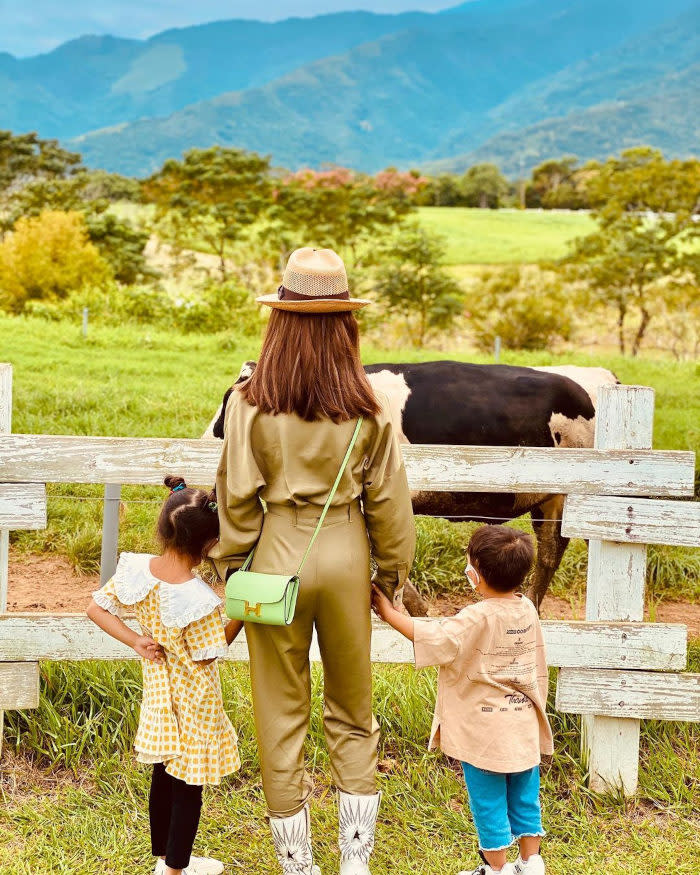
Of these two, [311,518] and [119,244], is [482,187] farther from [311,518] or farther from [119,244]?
[311,518]

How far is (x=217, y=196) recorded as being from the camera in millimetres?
34781

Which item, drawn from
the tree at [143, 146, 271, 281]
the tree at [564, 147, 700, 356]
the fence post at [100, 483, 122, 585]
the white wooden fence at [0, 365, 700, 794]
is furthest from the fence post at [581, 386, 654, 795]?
the tree at [143, 146, 271, 281]

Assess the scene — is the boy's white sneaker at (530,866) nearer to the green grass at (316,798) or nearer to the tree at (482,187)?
the green grass at (316,798)

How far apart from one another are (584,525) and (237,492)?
156 centimetres

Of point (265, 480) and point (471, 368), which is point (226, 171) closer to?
point (471, 368)

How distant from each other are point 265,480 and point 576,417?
359 cm

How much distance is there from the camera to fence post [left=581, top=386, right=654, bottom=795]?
3656mm

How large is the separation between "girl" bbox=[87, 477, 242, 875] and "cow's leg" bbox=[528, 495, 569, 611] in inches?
130

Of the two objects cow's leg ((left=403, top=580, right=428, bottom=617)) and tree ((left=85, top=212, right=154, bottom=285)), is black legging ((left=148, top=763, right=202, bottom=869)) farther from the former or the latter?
tree ((left=85, top=212, right=154, bottom=285))

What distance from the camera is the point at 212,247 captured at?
34.4 metres

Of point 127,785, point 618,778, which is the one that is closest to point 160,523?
point 127,785

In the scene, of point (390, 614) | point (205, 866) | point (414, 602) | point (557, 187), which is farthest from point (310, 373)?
point (557, 187)

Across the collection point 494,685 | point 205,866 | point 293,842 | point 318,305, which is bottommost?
point 205,866

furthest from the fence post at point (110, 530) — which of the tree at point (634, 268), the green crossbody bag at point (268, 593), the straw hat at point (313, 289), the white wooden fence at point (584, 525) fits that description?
the tree at point (634, 268)
